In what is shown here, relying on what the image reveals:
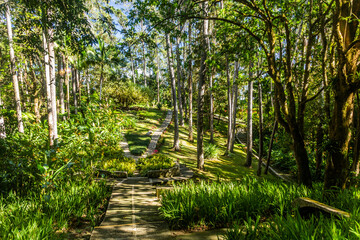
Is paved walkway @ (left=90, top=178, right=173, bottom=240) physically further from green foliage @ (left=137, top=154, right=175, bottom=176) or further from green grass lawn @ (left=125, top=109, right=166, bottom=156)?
green grass lawn @ (left=125, top=109, right=166, bottom=156)

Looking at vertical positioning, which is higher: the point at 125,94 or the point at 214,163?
the point at 125,94

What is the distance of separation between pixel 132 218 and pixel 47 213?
1.35m

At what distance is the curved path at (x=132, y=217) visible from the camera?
9.30 ft

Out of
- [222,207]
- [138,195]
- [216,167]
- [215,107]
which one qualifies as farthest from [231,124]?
[222,207]

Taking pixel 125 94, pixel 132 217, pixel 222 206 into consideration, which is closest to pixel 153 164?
pixel 132 217

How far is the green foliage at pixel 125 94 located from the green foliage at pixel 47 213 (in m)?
17.5

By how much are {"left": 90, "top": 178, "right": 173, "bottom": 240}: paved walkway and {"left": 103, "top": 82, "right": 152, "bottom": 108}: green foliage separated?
16.8 m

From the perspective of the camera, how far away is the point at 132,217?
3453 mm

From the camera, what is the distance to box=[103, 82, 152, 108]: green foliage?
20.6 m

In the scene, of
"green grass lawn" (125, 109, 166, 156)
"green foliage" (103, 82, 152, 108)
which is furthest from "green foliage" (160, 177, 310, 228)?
"green foliage" (103, 82, 152, 108)

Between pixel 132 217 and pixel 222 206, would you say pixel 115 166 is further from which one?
pixel 222 206

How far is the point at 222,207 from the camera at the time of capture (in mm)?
2977

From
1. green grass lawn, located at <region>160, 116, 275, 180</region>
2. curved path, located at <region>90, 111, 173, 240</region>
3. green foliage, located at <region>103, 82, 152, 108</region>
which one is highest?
green foliage, located at <region>103, 82, 152, 108</region>

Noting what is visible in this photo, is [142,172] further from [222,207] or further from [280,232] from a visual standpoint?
[280,232]
